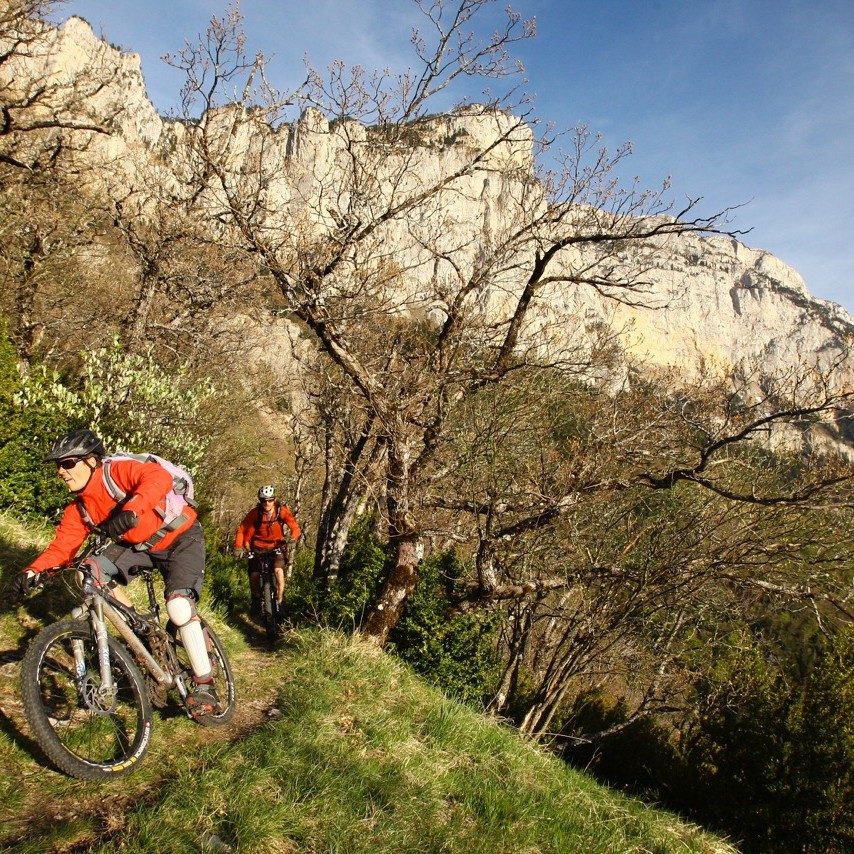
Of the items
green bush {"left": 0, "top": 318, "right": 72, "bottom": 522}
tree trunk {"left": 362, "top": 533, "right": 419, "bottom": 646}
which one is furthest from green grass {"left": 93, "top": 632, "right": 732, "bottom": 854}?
green bush {"left": 0, "top": 318, "right": 72, "bottom": 522}

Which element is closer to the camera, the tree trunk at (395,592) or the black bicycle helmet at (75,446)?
the black bicycle helmet at (75,446)

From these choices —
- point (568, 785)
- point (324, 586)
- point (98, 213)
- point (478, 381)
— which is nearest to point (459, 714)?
point (568, 785)

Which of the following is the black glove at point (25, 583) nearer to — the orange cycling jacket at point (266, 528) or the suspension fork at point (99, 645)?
the suspension fork at point (99, 645)

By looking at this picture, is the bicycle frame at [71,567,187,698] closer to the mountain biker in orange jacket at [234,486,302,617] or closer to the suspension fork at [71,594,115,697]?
the suspension fork at [71,594,115,697]

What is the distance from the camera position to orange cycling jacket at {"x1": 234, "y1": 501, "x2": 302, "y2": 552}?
751 cm

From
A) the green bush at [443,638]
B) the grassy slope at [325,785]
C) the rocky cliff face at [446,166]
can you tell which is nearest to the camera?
the grassy slope at [325,785]

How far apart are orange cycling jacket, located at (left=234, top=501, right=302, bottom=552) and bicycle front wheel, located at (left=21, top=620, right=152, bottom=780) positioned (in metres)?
4.02

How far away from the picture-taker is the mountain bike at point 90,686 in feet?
9.96

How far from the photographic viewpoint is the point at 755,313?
123500 millimetres

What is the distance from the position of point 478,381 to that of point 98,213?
37.6ft

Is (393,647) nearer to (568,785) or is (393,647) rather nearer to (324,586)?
(324,586)

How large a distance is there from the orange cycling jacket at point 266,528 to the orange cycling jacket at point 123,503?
3.89 metres

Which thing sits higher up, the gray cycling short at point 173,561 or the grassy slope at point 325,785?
the gray cycling short at point 173,561

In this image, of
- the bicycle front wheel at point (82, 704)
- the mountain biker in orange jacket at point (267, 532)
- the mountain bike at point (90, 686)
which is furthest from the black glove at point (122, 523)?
the mountain biker in orange jacket at point (267, 532)
